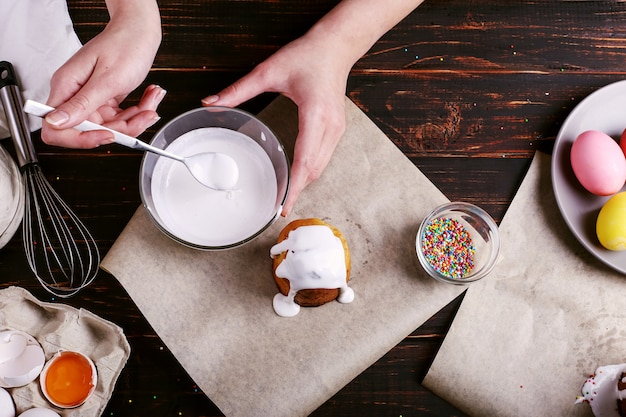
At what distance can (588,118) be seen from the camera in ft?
3.25

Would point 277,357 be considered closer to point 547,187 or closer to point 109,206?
point 109,206

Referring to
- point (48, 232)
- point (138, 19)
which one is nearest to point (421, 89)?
point (138, 19)

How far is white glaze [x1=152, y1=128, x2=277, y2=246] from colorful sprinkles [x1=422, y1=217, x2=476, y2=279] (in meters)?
0.30

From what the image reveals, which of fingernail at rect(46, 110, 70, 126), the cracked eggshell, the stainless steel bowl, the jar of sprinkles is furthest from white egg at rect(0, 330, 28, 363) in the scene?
the jar of sprinkles

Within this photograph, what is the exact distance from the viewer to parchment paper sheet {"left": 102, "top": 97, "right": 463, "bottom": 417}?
931 millimetres

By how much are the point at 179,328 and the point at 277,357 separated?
0.59 feet

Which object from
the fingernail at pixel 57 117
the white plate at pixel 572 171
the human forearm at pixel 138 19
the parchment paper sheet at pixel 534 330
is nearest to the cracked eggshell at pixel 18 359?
the fingernail at pixel 57 117

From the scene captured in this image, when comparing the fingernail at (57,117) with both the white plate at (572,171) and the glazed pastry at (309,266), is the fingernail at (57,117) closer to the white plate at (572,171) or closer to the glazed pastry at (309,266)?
the glazed pastry at (309,266)

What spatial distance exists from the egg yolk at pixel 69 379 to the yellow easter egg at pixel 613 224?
91 cm

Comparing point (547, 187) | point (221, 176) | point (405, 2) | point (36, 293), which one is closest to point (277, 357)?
point (221, 176)

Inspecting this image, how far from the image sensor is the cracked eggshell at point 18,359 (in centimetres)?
85

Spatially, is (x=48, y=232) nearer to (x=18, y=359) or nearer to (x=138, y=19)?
(x=18, y=359)

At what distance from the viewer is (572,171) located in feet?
3.20

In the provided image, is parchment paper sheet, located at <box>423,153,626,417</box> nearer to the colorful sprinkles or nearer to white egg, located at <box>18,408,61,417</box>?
the colorful sprinkles
